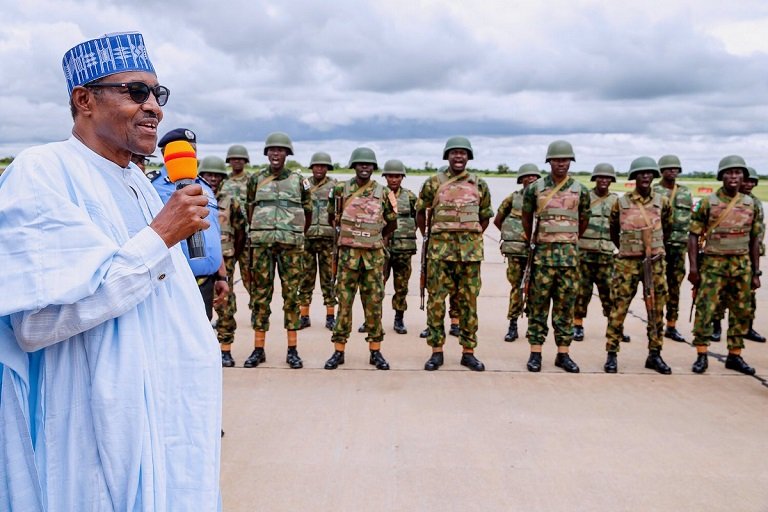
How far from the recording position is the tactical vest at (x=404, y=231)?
7.50 meters

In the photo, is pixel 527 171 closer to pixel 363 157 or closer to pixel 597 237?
pixel 597 237

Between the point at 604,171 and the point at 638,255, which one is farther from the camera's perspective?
the point at 604,171

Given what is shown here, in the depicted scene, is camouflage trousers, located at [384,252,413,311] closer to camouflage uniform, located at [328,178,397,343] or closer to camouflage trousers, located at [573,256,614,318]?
camouflage uniform, located at [328,178,397,343]

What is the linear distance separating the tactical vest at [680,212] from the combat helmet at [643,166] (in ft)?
4.09

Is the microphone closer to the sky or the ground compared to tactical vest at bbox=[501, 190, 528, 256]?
closer to the sky

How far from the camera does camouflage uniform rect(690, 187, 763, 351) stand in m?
5.52

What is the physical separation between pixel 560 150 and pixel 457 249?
1296mm

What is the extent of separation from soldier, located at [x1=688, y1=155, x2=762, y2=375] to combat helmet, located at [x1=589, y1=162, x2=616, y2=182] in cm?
144

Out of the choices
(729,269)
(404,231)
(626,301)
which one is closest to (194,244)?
(626,301)

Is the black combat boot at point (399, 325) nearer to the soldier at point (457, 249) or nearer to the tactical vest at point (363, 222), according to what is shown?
the soldier at point (457, 249)

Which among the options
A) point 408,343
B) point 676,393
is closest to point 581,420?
point 676,393

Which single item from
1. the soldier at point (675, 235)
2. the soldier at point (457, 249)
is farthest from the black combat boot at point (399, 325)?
the soldier at point (675, 235)

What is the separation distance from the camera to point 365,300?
18.5ft

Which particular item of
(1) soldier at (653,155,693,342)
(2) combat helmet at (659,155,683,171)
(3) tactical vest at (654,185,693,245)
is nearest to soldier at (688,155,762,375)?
(1) soldier at (653,155,693,342)
